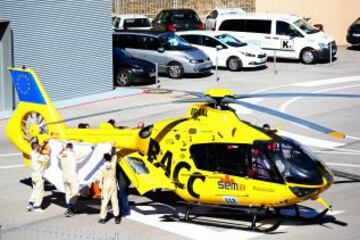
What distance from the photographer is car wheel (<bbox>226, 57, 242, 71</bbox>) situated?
1400 inches

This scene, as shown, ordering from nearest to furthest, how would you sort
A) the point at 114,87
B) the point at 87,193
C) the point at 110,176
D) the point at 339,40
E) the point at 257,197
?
the point at 257,197
the point at 110,176
the point at 87,193
the point at 114,87
the point at 339,40

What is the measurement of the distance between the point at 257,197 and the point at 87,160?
3532 millimetres

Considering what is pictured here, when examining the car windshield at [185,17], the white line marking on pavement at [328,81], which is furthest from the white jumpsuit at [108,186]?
the car windshield at [185,17]

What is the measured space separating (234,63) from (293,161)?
832 inches

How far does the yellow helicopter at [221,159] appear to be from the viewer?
579 inches

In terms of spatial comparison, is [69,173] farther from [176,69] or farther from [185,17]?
[185,17]

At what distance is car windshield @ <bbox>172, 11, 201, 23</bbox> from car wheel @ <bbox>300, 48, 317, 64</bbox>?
9.28 meters

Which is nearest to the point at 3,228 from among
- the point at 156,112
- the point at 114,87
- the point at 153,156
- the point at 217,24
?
the point at 153,156

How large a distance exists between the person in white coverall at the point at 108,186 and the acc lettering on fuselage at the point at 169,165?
734 millimetres

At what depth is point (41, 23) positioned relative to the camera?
28.2 metres

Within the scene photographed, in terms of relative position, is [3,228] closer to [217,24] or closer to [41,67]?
[41,67]

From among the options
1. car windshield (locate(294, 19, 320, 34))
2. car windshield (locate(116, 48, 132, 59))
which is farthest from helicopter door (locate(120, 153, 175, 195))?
car windshield (locate(294, 19, 320, 34))

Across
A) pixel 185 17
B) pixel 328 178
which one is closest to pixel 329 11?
pixel 185 17

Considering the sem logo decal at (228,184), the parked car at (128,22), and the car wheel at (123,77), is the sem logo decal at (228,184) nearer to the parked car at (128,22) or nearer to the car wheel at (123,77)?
the car wheel at (123,77)
